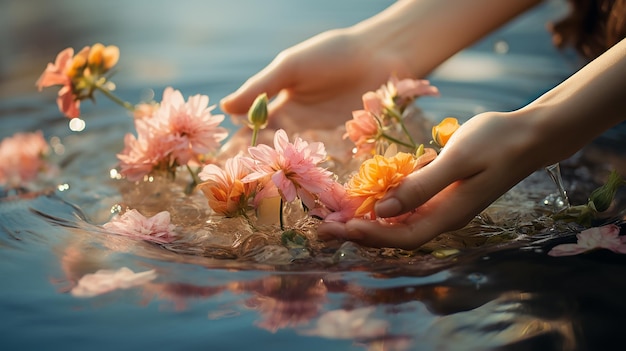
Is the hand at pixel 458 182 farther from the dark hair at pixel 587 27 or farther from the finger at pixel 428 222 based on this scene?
the dark hair at pixel 587 27

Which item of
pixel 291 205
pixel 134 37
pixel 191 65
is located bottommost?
pixel 291 205

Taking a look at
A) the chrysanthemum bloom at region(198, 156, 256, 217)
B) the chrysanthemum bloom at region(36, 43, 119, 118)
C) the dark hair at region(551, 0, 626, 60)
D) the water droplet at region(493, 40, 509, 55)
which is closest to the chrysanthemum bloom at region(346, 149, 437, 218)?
the chrysanthemum bloom at region(198, 156, 256, 217)

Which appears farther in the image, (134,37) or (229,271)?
(134,37)

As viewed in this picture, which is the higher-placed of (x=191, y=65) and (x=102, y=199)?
(x=191, y=65)

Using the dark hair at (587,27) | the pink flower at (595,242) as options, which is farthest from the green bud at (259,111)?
the dark hair at (587,27)

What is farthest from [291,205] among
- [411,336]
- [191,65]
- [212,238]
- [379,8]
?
[379,8]

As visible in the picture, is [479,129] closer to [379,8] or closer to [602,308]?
[602,308]
